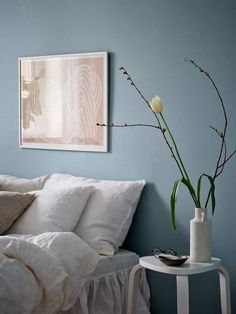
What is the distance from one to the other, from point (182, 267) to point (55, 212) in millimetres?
994

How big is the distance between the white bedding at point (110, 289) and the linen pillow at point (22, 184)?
2.55 ft

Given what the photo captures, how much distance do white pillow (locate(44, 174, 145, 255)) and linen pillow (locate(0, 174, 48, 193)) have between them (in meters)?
0.52

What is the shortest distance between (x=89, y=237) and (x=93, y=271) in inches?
12.8

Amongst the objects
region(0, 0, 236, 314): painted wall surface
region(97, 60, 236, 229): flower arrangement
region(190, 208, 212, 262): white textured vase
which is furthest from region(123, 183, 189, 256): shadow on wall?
region(190, 208, 212, 262): white textured vase

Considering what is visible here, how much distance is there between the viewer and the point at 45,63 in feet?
15.0

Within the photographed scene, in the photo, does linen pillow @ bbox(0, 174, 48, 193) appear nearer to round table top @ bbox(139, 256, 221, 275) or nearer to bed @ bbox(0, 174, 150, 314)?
Result: bed @ bbox(0, 174, 150, 314)

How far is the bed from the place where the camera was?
3336 mm

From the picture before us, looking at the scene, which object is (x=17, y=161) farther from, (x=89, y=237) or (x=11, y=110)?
(x=89, y=237)

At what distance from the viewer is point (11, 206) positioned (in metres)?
4.15

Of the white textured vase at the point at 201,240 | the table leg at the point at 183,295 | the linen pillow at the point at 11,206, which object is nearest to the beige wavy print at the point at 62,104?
the linen pillow at the point at 11,206

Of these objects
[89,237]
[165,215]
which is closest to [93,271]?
[89,237]

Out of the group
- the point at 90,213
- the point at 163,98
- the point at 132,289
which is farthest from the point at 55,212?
the point at 163,98

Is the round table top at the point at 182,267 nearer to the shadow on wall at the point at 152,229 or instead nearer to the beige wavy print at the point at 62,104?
the shadow on wall at the point at 152,229

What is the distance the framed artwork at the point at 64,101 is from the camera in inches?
169
